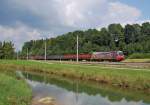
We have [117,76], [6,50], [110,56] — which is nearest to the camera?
[117,76]

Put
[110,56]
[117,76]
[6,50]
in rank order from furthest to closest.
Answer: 1. [6,50]
2. [110,56]
3. [117,76]

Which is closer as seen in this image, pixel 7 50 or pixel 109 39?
pixel 7 50

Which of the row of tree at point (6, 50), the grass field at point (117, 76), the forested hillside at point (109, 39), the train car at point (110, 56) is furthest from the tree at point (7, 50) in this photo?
the grass field at point (117, 76)

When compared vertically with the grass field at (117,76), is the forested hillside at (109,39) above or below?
above

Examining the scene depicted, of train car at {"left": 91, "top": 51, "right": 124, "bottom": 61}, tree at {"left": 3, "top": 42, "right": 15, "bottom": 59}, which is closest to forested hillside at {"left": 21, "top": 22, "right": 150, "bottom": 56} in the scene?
tree at {"left": 3, "top": 42, "right": 15, "bottom": 59}

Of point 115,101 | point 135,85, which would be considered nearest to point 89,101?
point 115,101

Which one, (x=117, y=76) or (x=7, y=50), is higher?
(x=7, y=50)

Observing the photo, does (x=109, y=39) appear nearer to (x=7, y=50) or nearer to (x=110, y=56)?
(x=7, y=50)

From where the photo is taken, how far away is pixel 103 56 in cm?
9412

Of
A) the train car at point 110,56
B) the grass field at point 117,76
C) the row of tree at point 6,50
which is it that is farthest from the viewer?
the row of tree at point 6,50

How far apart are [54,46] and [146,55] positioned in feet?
270

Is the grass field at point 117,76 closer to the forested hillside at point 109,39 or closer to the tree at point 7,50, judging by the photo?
the forested hillside at point 109,39

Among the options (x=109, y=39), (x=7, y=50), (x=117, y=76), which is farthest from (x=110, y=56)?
(x=7, y=50)

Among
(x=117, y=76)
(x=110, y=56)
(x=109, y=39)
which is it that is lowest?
(x=117, y=76)
